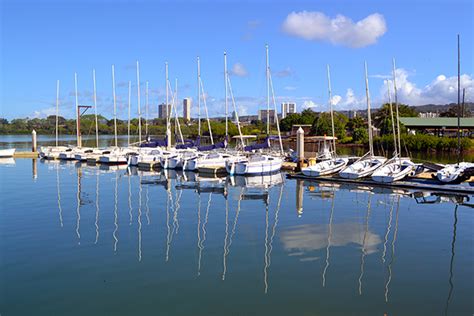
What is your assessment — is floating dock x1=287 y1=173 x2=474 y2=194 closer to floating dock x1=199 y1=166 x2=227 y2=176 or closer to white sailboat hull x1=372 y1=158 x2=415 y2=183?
white sailboat hull x1=372 y1=158 x2=415 y2=183

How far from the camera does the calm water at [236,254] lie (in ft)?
41.4

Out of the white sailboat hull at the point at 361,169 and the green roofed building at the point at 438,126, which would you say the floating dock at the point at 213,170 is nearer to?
the white sailboat hull at the point at 361,169

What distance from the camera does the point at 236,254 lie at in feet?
55.7

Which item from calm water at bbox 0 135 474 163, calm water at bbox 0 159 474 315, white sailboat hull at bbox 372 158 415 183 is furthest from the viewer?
calm water at bbox 0 135 474 163

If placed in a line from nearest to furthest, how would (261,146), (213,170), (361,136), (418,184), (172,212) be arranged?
(172,212) → (418,184) → (213,170) → (261,146) → (361,136)

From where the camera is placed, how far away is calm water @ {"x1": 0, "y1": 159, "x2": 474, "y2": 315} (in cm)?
1262

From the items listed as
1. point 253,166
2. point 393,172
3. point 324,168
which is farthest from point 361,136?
point 393,172

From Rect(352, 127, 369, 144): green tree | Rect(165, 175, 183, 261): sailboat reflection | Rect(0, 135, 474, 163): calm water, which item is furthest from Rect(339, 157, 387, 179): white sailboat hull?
Rect(352, 127, 369, 144): green tree

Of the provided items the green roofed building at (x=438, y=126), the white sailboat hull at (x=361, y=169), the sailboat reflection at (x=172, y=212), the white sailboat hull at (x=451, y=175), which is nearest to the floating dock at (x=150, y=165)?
the sailboat reflection at (x=172, y=212)

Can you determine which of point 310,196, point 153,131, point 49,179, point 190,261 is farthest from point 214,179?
point 153,131

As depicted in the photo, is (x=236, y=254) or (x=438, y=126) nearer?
(x=236, y=254)

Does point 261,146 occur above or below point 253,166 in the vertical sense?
above

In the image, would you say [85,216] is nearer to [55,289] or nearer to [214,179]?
[55,289]

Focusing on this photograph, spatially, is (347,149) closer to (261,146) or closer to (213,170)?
(261,146)
